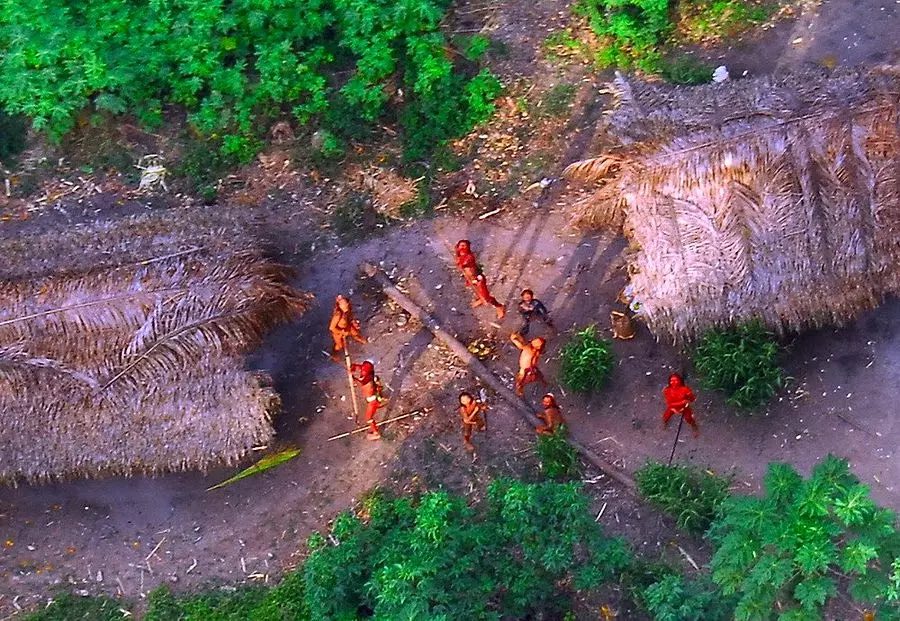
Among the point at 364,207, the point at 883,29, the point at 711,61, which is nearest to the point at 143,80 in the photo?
the point at 364,207

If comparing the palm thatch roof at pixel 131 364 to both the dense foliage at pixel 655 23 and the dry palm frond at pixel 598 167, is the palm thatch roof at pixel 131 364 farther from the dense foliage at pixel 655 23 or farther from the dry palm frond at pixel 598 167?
the dense foliage at pixel 655 23

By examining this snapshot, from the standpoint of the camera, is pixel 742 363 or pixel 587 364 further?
pixel 587 364

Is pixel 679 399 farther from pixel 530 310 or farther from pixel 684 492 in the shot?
pixel 530 310

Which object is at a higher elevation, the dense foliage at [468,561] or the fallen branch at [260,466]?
the dense foliage at [468,561]

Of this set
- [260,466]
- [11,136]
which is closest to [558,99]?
[260,466]

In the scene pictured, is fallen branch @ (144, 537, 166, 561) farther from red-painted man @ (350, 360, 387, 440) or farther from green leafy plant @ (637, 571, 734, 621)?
green leafy plant @ (637, 571, 734, 621)

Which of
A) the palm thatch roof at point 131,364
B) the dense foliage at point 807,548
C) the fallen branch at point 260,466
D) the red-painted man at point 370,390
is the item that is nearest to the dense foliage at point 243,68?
the palm thatch roof at point 131,364
